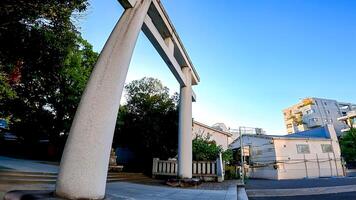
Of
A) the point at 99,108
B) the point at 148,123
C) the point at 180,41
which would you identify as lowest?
the point at 99,108

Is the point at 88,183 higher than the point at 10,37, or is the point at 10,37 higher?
the point at 10,37

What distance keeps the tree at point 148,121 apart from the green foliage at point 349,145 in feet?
107

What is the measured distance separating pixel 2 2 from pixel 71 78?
9.59 m

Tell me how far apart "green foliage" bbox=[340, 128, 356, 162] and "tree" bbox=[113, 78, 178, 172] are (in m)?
32.8

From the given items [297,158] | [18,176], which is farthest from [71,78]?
[297,158]

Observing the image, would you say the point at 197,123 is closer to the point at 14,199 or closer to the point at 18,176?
the point at 18,176

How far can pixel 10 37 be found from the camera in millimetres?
5980

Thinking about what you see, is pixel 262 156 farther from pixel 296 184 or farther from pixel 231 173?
pixel 231 173

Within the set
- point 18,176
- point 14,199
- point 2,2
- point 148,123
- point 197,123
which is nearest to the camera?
point 14,199

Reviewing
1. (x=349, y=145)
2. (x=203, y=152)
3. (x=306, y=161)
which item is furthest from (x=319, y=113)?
(x=203, y=152)

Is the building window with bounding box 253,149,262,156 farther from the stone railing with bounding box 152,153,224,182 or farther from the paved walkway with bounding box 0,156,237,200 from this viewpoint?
the paved walkway with bounding box 0,156,237,200

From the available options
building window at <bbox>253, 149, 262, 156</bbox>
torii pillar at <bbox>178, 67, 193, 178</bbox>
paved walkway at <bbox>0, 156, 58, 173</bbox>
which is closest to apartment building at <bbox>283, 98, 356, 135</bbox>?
building window at <bbox>253, 149, 262, 156</bbox>

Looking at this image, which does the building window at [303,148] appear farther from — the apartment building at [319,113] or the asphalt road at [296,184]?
the apartment building at [319,113]

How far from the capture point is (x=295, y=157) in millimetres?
27984
